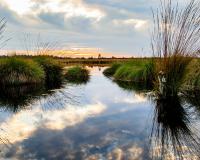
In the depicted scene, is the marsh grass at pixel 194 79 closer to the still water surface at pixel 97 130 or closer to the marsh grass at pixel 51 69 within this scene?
the still water surface at pixel 97 130

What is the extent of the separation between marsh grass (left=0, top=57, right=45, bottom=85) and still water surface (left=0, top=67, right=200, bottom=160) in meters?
4.37

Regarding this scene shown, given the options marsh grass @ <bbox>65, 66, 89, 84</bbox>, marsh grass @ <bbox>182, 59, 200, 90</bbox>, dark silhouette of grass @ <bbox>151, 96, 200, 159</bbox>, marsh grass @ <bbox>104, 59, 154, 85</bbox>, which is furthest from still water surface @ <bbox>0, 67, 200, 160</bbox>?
marsh grass @ <bbox>65, 66, 89, 84</bbox>

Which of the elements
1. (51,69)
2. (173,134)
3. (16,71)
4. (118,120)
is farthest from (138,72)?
(173,134)

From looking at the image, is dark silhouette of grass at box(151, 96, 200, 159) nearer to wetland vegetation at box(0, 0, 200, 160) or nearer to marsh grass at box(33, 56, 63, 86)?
wetland vegetation at box(0, 0, 200, 160)

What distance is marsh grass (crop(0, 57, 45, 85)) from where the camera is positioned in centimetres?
Result: 1588

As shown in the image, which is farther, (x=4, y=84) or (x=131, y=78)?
(x=131, y=78)

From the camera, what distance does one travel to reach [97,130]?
23.5ft

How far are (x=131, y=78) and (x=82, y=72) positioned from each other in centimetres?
500

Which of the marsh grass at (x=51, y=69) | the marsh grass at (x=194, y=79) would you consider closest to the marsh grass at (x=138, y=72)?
the marsh grass at (x=194, y=79)

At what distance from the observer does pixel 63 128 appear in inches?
289

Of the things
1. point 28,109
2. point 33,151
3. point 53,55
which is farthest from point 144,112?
point 53,55

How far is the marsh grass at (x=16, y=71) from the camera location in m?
15.9

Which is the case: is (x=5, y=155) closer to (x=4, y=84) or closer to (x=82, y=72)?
(x=4, y=84)

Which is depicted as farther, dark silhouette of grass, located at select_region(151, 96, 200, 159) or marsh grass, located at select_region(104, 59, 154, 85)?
marsh grass, located at select_region(104, 59, 154, 85)
